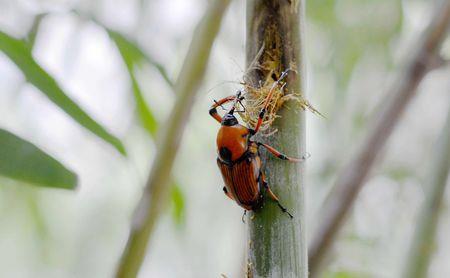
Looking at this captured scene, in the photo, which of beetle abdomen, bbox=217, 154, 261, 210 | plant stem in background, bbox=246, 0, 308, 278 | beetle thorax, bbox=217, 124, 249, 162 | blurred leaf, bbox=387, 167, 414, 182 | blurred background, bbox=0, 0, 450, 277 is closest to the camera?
plant stem in background, bbox=246, 0, 308, 278

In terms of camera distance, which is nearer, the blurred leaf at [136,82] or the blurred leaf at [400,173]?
the blurred leaf at [136,82]

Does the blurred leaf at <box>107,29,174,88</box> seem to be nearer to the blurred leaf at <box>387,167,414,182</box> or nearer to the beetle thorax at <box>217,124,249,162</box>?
the beetle thorax at <box>217,124,249,162</box>

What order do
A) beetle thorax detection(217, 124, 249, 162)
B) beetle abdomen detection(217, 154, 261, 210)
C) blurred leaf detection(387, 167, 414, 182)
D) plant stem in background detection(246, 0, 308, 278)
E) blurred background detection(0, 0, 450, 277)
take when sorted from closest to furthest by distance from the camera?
1. plant stem in background detection(246, 0, 308, 278)
2. beetle abdomen detection(217, 154, 261, 210)
3. beetle thorax detection(217, 124, 249, 162)
4. blurred background detection(0, 0, 450, 277)
5. blurred leaf detection(387, 167, 414, 182)

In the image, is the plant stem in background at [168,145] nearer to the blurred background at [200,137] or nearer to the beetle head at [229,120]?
the beetle head at [229,120]

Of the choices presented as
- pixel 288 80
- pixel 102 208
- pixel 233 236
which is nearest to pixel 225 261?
pixel 233 236

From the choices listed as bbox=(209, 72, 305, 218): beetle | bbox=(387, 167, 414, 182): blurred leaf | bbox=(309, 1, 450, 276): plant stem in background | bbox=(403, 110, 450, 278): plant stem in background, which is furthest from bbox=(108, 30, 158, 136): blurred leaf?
bbox=(387, 167, 414, 182): blurred leaf

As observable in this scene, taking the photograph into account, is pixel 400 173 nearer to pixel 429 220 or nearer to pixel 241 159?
pixel 429 220

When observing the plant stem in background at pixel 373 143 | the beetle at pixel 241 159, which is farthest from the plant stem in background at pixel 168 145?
the plant stem in background at pixel 373 143
